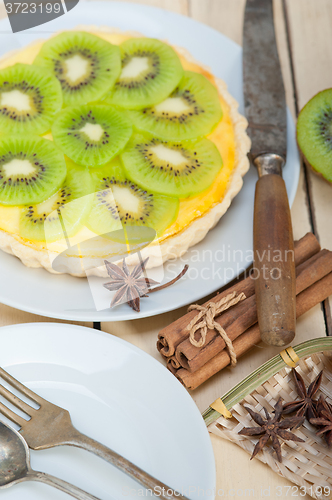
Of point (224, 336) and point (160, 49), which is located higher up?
point (160, 49)

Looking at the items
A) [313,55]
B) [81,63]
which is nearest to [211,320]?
[81,63]

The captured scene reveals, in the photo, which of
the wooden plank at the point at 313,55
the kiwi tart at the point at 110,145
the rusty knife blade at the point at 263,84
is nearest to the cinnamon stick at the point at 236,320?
the kiwi tart at the point at 110,145

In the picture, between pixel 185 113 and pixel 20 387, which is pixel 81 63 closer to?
pixel 185 113

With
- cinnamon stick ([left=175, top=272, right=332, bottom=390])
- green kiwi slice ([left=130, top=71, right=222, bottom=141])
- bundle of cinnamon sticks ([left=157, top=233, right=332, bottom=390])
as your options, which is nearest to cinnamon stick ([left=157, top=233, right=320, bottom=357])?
bundle of cinnamon sticks ([left=157, top=233, right=332, bottom=390])

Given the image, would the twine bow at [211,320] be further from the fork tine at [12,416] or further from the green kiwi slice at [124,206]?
the fork tine at [12,416]

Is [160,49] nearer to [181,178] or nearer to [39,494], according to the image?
[181,178]

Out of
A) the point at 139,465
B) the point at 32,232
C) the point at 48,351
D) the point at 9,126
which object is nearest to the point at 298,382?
the point at 139,465

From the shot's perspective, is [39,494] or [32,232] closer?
[39,494]
